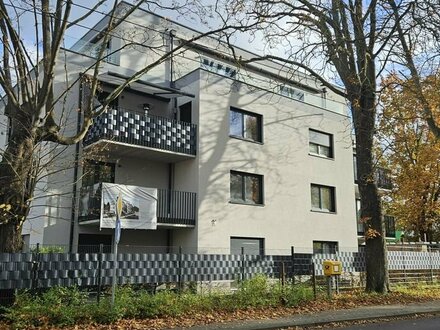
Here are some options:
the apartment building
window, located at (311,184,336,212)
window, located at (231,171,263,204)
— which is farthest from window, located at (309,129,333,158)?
window, located at (231,171,263,204)

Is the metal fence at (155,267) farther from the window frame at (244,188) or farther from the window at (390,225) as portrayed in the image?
the window at (390,225)

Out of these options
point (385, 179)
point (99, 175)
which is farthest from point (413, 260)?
point (99, 175)

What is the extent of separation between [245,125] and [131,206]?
713 cm

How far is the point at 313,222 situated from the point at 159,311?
14177mm

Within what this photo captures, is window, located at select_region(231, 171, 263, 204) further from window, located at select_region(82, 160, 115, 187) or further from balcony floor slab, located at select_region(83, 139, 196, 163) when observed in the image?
window, located at select_region(82, 160, 115, 187)

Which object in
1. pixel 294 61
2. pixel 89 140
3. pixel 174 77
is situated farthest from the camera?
pixel 174 77

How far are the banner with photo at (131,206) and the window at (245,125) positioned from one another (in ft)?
16.8

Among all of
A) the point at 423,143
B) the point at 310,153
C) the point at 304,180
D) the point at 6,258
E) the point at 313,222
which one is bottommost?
the point at 6,258

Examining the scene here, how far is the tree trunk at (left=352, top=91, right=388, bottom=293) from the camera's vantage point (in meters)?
16.7

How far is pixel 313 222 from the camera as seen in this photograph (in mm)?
23984

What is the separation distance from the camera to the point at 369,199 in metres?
17.1

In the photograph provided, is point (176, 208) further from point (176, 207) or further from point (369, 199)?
point (369, 199)

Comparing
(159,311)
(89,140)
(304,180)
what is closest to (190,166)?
(89,140)

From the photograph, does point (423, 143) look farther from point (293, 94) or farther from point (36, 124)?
point (36, 124)
